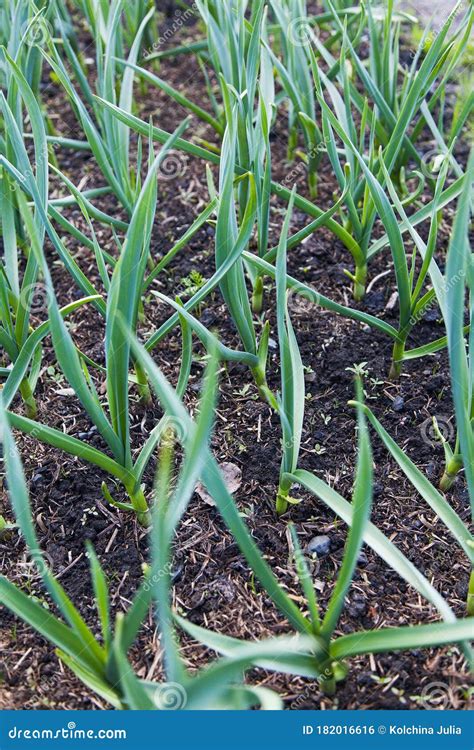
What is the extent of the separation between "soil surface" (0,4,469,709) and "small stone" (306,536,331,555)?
1cm

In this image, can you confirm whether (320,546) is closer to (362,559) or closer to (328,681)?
(362,559)

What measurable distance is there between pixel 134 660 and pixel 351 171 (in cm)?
96

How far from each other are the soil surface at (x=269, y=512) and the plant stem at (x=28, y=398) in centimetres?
2

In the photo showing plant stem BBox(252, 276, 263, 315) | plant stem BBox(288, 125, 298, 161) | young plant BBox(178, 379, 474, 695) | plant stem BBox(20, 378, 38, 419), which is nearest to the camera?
young plant BBox(178, 379, 474, 695)

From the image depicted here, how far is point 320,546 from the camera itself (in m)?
1.30

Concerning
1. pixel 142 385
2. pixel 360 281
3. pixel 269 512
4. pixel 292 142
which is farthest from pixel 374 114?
pixel 269 512

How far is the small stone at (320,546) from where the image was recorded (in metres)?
1.30

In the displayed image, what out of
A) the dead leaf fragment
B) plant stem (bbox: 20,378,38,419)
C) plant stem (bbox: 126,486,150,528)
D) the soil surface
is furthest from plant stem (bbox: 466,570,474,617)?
plant stem (bbox: 20,378,38,419)

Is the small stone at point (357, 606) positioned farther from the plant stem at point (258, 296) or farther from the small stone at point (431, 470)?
the plant stem at point (258, 296)

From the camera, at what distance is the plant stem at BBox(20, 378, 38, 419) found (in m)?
1.50

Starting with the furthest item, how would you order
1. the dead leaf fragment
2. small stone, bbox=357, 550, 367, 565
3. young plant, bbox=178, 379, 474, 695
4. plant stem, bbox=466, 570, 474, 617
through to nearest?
the dead leaf fragment → small stone, bbox=357, 550, 367, 565 → plant stem, bbox=466, 570, 474, 617 → young plant, bbox=178, 379, 474, 695

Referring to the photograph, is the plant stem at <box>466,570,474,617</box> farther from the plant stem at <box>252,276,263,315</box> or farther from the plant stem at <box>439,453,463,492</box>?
the plant stem at <box>252,276,263,315</box>

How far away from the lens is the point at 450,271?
1.04 m

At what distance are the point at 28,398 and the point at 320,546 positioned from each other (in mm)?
640
